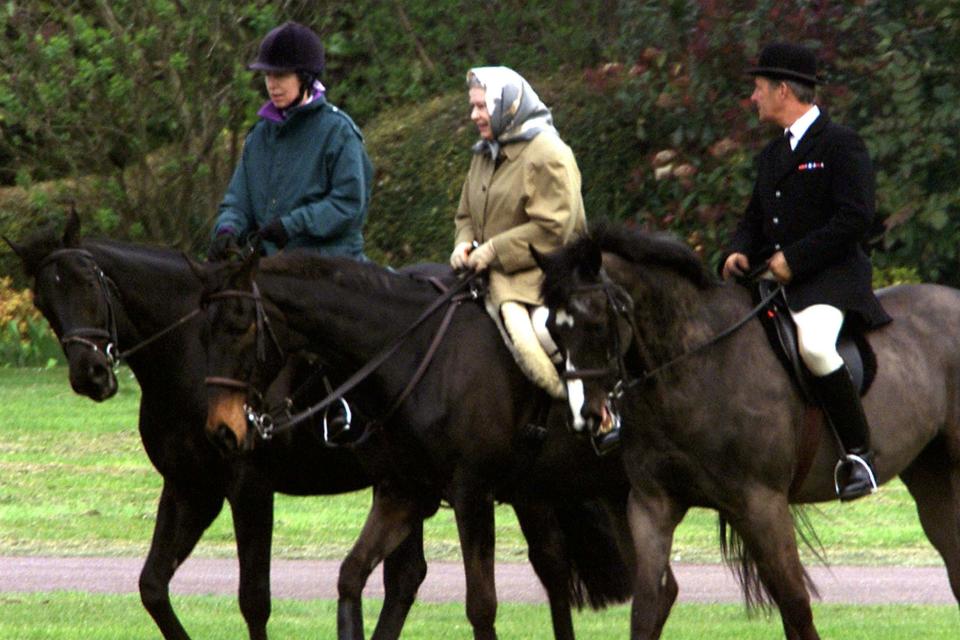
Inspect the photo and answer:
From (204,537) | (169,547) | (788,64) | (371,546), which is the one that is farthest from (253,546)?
(204,537)

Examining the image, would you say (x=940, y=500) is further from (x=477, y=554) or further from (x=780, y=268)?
(x=477, y=554)

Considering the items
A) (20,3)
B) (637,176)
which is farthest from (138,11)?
(637,176)

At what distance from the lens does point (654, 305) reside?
23.2 feet

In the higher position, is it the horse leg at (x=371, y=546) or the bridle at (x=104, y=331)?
the bridle at (x=104, y=331)

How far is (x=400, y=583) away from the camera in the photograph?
820 centimetres

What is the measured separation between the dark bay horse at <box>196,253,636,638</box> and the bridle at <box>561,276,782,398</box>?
783 mm

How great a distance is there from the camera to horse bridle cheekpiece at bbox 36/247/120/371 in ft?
25.3

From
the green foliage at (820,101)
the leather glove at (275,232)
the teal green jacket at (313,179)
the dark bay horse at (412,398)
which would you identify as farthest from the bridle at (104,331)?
the green foliage at (820,101)

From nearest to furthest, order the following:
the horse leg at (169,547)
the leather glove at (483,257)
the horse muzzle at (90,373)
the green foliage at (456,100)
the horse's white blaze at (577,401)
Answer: the horse's white blaze at (577,401) → the horse muzzle at (90,373) → the leather glove at (483,257) → the horse leg at (169,547) → the green foliage at (456,100)

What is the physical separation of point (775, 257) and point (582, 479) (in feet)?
4.15

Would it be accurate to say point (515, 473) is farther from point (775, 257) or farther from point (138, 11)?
point (138, 11)

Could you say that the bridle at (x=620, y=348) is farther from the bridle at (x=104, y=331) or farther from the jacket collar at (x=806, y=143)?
the bridle at (x=104, y=331)

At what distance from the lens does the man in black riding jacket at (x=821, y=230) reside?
23.9 feet

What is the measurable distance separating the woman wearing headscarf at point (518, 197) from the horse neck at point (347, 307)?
0.31 m
